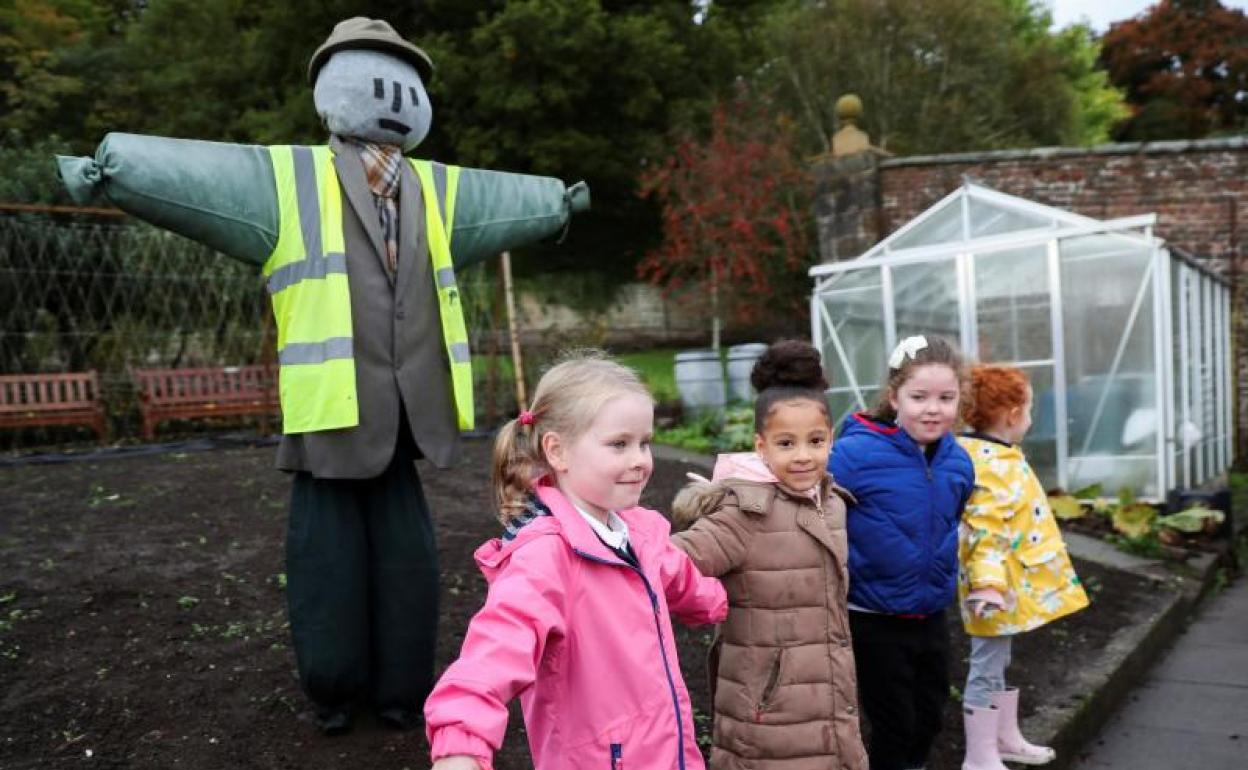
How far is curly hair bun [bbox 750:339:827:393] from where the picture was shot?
96.3 inches

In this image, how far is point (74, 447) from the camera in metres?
9.73

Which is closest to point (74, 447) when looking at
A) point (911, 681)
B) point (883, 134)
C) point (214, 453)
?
point (214, 453)

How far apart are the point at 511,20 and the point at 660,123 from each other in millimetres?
3634

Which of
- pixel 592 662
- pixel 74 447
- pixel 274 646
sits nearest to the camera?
pixel 592 662

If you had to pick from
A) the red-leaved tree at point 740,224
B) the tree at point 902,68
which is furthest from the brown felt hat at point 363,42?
the tree at point 902,68

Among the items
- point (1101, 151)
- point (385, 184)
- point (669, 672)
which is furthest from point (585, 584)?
point (1101, 151)

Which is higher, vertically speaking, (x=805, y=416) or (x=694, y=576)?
(x=805, y=416)

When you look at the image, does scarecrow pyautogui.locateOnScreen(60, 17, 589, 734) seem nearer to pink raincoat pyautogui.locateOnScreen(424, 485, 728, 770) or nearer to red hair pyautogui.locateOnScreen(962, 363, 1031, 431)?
pink raincoat pyautogui.locateOnScreen(424, 485, 728, 770)

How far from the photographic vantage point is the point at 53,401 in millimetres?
10047

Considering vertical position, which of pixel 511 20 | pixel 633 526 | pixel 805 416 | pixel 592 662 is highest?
pixel 511 20

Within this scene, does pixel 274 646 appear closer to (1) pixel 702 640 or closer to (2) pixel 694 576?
(1) pixel 702 640

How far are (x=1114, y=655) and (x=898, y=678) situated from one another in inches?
90.6

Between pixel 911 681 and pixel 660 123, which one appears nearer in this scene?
pixel 911 681

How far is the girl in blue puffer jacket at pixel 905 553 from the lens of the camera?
2779 millimetres
